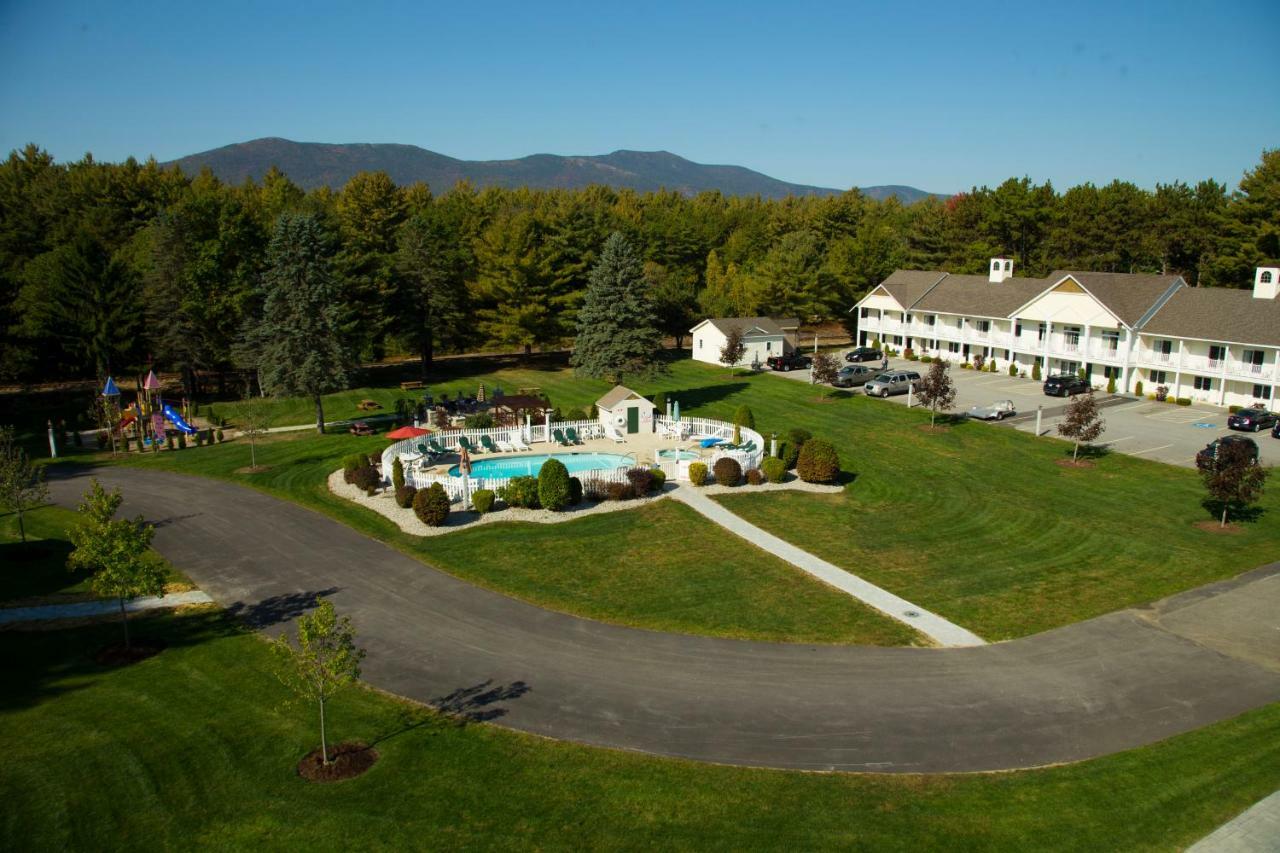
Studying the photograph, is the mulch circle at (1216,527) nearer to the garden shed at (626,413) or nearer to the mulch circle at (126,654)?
the garden shed at (626,413)

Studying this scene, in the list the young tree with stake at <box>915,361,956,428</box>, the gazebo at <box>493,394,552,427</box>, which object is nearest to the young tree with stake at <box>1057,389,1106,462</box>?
the young tree with stake at <box>915,361,956,428</box>

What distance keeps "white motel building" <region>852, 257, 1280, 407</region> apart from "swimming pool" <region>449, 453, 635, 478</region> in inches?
1343

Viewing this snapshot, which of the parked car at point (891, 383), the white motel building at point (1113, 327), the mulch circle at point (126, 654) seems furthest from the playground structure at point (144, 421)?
the white motel building at point (1113, 327)

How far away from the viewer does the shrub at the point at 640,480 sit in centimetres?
3203

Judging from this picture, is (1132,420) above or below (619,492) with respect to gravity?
above

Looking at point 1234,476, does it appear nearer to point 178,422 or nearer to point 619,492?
point 619,492

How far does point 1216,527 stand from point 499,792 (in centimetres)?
2757

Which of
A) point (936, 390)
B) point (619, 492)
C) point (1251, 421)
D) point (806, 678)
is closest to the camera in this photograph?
point (806, 678)

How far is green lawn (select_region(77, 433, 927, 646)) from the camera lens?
21.6 metres

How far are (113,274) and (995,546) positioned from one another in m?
56.6

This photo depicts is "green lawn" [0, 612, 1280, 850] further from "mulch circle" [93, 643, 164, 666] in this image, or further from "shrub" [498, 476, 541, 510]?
"shrub" [498, 476, 541, 510]

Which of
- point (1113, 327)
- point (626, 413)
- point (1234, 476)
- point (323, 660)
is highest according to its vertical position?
point (1113, 327)

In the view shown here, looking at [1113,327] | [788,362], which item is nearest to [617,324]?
[788,362]

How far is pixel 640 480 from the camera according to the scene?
105 feet
